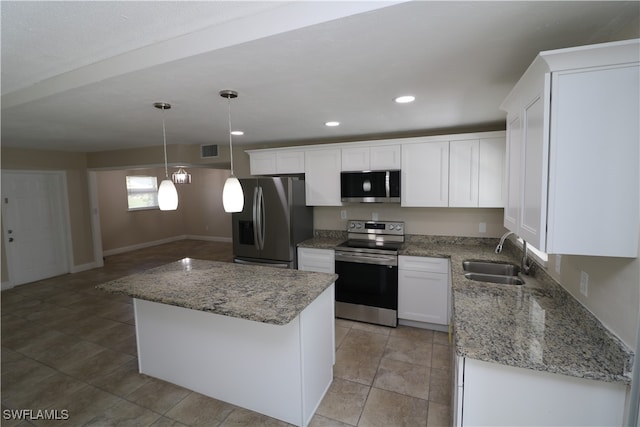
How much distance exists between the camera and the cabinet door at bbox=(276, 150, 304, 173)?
3920mm

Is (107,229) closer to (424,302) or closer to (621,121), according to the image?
(424,302)

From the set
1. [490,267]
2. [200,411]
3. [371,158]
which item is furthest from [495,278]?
[200,411]

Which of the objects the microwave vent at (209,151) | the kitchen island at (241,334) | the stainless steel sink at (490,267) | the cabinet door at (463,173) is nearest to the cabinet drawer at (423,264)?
the stainless steel sink at (490,267)

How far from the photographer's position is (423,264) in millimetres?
3176

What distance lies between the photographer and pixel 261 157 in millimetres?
4133

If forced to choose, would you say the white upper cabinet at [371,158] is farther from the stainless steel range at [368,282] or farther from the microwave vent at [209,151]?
the microwave vent at [209,151]

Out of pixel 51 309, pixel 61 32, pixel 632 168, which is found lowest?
pixel 51 309

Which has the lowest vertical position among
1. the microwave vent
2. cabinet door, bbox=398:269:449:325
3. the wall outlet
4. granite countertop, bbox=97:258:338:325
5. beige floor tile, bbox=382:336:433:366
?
beige floor tile, bbox=382:336:433:366

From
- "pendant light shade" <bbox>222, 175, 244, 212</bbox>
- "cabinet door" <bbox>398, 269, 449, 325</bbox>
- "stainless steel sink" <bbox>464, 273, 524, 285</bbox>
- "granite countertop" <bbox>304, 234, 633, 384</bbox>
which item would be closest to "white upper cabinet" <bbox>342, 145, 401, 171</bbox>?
"cabinet door" <bbox>398, 269, 449, 325</bbox>

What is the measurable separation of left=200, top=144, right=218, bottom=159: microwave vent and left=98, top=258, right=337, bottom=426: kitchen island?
251cm

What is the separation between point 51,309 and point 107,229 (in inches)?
141

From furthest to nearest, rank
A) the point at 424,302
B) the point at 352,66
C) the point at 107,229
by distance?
the point at 107,229 → the point at 424,302 → the point at 352,66

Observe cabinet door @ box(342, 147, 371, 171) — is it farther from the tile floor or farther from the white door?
the white door

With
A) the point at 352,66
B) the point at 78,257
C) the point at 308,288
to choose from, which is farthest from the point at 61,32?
the point at 78,257
